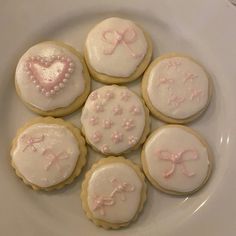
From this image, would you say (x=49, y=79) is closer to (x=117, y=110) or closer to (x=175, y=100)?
(x=117, y=110)

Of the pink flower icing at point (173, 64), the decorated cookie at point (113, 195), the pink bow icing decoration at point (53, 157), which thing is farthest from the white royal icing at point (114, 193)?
the pink flower icing at point (173, 64)

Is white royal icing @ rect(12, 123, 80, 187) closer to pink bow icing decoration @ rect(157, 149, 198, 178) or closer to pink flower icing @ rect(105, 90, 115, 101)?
pink flower icing @ rect(105, 90, 115, 101)

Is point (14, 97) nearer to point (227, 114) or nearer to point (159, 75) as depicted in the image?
point (159, 75)

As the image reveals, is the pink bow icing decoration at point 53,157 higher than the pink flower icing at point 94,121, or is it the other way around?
the pink flower icing at point 94,121

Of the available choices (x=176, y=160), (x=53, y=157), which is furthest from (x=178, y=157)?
(x=53, y=157)

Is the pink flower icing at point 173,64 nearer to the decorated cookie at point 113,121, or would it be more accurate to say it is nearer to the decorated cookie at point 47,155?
the decorated cookie at point 113,121

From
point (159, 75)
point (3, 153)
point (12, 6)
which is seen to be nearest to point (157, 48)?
point (159, 75)

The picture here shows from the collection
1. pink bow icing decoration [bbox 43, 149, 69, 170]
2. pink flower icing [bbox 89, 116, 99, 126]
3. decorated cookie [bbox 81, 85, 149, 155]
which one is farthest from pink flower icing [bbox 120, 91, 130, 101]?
pink bow icing decoration [bbox 43, 149, 69, 170]
